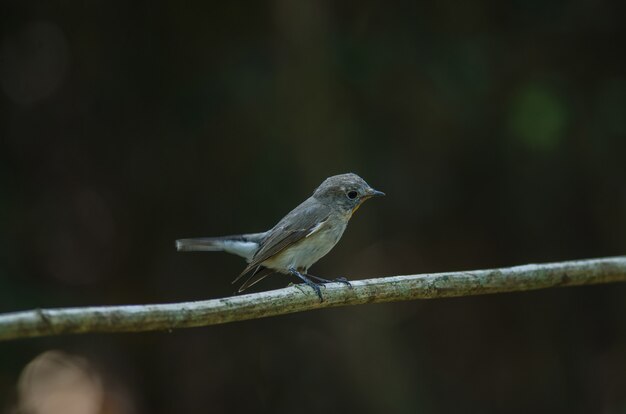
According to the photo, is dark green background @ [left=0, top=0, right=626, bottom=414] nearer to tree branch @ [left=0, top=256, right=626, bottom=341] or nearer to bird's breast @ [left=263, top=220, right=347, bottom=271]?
bird's breast @ [left=263, top=220, right=347, bottom=271]

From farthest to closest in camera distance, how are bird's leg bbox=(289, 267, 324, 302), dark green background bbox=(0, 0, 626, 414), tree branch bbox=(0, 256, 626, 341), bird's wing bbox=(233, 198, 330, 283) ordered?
dark green background bbox=(0, 0, 626, 414) < bird's wing bbox=(233, 198, 330, 283) < bird's leg bbox=(289, 267, 324, 302) < tree branch bbox=(0, 256, 626, 341)

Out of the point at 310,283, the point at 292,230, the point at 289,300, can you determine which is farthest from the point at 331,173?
the point at 289,300

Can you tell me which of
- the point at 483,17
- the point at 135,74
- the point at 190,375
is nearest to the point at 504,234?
the point at 483,17

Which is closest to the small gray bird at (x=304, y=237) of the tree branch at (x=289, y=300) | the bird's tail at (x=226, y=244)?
the bird's tail at (x=226, y=244)

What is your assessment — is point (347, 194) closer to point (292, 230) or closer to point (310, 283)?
point (292, 230)

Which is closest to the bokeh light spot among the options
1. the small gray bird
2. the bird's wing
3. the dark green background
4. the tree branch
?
the dark green background

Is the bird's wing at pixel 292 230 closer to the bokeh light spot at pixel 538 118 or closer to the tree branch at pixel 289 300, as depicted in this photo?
the tree branch at pixel 289 300
